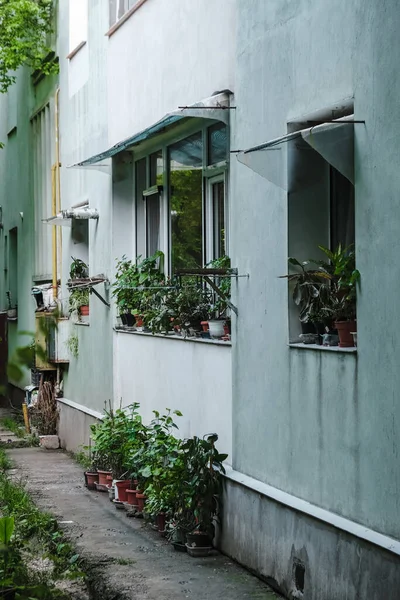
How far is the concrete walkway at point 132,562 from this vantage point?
7.40m

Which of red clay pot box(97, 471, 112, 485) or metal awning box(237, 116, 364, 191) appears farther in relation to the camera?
red clay pot box(97, 471, 112, 485)

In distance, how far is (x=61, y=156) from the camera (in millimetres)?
16328

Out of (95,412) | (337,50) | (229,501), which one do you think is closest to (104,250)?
(95,412)

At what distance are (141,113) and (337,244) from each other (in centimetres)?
465

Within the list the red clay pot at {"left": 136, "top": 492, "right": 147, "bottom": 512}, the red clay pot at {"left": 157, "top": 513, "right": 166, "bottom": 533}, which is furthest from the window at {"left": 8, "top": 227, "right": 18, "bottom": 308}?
the red clay pot at {"left": 157, "top": 513, "right": 166, "bottom": 533}

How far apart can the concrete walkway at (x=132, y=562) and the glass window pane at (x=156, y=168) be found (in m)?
3.66

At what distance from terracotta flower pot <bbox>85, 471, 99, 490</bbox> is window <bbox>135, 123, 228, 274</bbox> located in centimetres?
268

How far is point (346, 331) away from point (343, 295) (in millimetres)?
285

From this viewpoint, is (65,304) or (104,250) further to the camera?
(65,304)

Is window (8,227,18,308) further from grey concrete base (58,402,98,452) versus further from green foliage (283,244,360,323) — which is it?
green foliage (283,244,360,323)

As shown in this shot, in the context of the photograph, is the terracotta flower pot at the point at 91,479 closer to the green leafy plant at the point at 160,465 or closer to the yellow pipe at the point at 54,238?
the green leafy plant at the point at 160,465

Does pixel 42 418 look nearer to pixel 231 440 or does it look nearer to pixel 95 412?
pixel 95 412

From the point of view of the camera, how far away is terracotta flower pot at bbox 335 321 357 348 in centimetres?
646

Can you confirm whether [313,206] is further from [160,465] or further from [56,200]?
[56,200]
